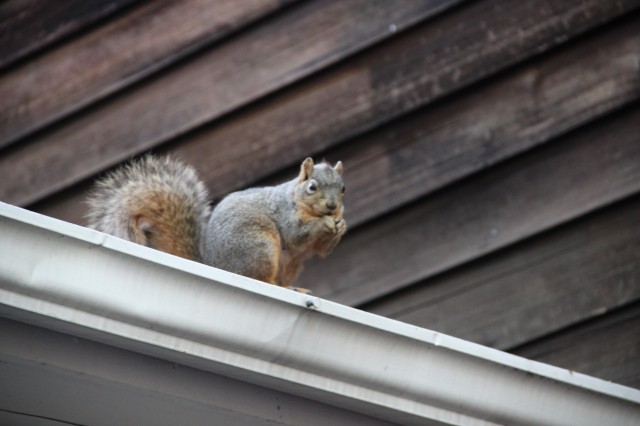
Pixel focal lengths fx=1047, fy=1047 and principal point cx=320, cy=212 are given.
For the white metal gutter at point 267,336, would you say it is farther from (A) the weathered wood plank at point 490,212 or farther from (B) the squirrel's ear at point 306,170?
(A) the weathered wood plank at point 490,212

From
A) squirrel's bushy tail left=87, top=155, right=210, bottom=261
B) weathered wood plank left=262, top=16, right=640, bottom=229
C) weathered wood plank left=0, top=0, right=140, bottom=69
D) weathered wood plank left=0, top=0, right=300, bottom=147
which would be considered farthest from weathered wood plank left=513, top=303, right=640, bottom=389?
weathered wood plank left=0, top=0, right=140, bottom=69

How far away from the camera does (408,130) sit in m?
2.71

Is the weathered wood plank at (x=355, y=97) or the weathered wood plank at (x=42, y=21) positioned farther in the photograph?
the weathered wood plank at (x=42, y=21)

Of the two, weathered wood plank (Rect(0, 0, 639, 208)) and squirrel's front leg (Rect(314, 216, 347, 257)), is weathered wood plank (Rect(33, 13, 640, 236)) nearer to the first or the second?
weathered wood plank (Rect(0, 0, 639, 208))

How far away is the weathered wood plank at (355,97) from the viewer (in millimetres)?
2670

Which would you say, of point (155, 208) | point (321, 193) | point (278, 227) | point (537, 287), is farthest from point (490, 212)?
point (155, 208)

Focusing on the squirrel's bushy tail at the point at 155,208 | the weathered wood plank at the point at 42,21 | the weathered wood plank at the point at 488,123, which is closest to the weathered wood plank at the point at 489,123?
the weathered wood plank at the point at 488,123

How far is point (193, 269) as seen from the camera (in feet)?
4.96

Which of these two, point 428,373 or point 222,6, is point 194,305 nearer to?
point 428,373

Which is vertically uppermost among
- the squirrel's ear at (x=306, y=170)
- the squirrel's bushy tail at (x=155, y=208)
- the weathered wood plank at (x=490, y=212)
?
the weathered wood plank at (x=490, y=212)

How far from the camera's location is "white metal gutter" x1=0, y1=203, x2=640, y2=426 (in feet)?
4.65

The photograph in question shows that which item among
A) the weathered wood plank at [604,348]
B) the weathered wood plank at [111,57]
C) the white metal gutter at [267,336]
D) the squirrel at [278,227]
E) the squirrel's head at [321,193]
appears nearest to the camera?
the white metal gutter at [267,336]

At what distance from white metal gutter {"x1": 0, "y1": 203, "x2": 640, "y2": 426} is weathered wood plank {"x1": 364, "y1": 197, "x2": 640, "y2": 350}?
2.44ft

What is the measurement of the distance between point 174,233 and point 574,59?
116 centimetres
